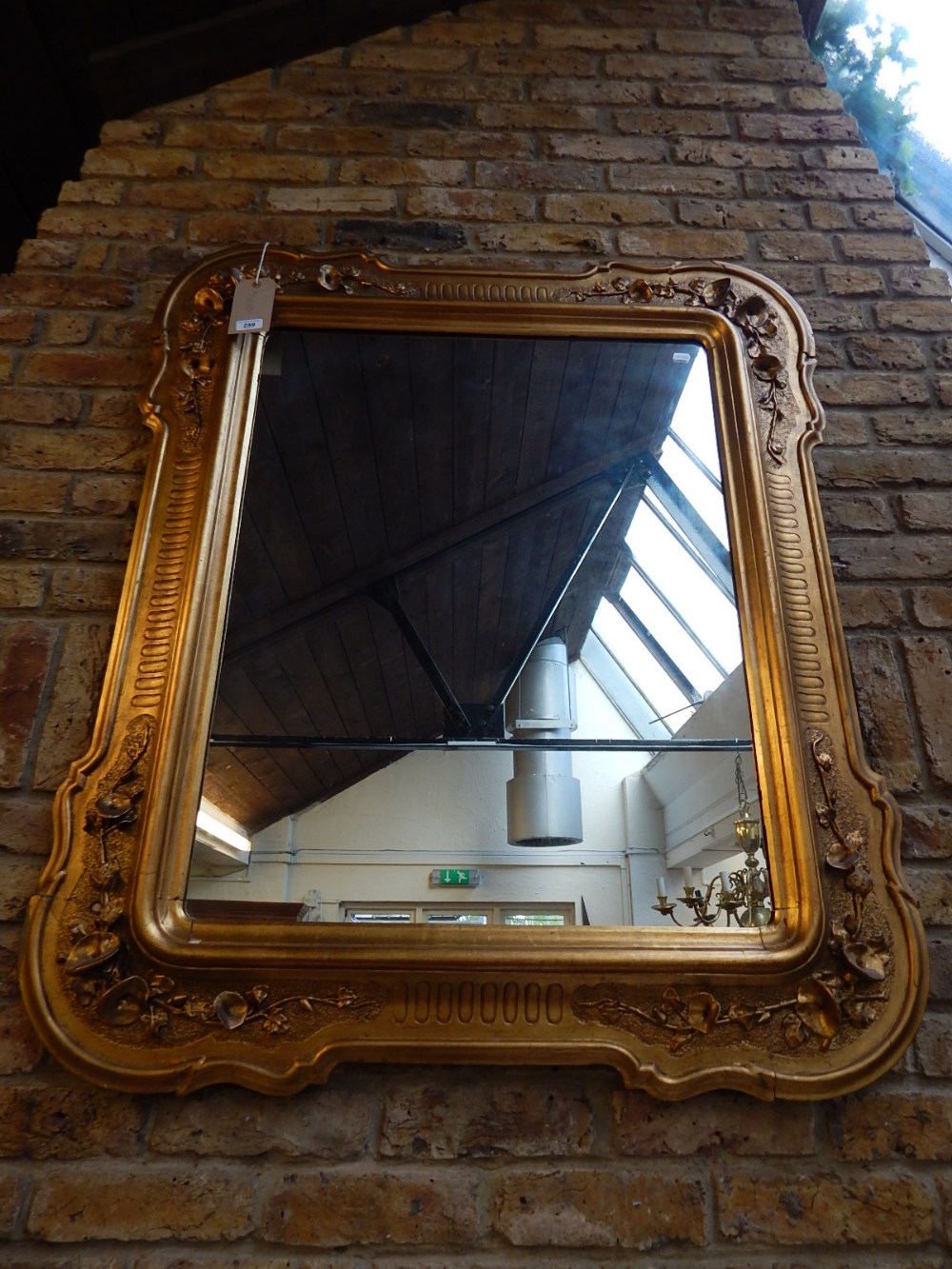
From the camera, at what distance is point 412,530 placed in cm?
127

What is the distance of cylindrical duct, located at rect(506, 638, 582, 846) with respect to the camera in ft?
3.44

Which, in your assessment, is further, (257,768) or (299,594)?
(299,594)

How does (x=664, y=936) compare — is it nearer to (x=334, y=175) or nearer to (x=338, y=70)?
(x=334, y=175)

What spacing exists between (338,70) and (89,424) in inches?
37.7

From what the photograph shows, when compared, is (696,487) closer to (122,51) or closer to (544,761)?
(544,761)

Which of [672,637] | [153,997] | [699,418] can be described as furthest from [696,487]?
[153,997]

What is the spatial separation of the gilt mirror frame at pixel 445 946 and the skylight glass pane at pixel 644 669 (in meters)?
0.11

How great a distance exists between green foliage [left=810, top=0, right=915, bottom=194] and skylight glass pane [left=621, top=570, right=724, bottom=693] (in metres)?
1.38

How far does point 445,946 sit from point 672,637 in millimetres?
523

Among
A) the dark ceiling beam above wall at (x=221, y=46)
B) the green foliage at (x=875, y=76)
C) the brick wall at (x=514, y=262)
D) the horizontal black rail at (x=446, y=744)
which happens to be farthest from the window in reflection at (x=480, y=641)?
the green foliage at (x=875, y=76)

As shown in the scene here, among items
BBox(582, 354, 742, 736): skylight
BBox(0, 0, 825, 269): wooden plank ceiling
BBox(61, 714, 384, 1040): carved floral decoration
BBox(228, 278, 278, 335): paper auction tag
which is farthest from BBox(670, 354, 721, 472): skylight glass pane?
BBox(0, 0, 825, 269): wooden plank ceiling

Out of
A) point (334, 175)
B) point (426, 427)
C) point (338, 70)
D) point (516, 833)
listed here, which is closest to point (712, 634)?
point (516, 833)

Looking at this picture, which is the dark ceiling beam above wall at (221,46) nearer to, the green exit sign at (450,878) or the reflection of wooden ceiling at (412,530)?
the reflection of wooden ceiling at (412,530)

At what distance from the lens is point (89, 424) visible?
1.31 metres
